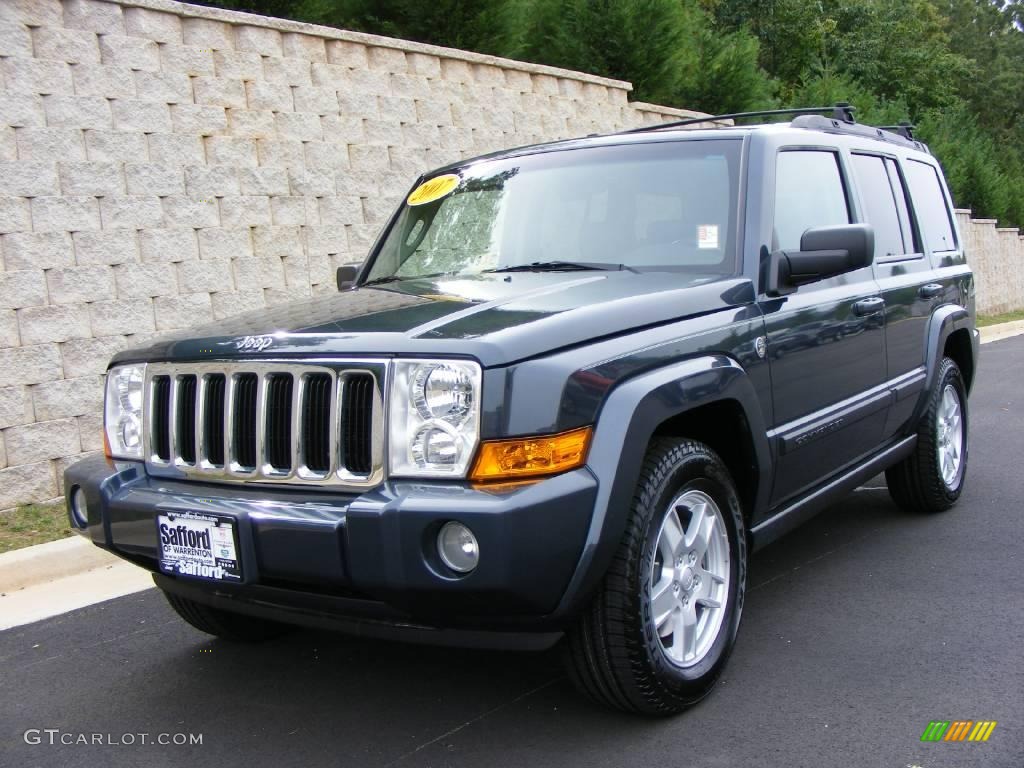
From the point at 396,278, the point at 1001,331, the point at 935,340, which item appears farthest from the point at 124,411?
the point at 1001,331

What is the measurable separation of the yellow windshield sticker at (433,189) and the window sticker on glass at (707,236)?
1.28m

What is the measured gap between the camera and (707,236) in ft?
13.3

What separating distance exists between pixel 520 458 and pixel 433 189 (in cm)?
237

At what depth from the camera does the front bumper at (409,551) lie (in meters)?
2.82

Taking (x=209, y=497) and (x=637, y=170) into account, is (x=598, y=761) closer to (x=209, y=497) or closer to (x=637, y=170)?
(x=209, y=497)

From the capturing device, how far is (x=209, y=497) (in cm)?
326

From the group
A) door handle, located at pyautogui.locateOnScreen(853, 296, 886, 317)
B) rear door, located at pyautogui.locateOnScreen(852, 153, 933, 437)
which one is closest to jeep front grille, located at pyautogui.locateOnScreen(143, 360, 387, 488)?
door handle, located at pyautogui.locateOnScreen(853, 296, 886, 317)

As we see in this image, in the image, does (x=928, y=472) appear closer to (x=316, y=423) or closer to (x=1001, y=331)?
(x=316, y=423)

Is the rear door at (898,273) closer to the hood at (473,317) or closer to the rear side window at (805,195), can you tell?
the rear side window at (805,195)

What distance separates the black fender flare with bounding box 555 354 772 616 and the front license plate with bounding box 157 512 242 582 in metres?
0.96

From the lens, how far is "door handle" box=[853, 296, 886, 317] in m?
4.59

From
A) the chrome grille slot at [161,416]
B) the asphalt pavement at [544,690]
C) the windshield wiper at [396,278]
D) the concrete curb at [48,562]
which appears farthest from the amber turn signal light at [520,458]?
the concrete curb at [48,562]

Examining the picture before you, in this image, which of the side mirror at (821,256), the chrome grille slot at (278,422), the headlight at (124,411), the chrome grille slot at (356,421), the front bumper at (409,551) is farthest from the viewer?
the side mirror at (821,256)

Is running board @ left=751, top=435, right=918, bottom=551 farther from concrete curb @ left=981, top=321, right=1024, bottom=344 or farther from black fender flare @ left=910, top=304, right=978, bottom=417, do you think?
concrete curb @ left=981, top=321, right=1024, bottom=344
